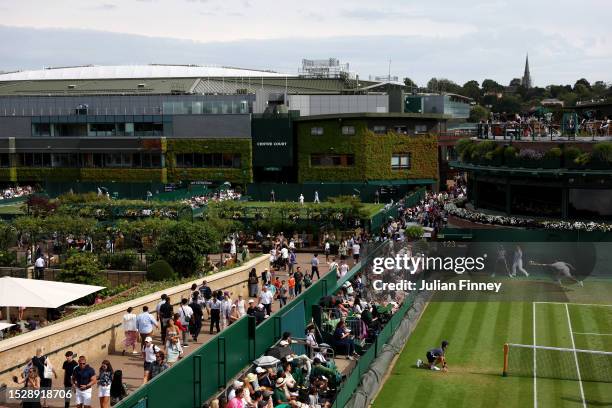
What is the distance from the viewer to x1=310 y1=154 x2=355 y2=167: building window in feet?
251

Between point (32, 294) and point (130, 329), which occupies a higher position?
point (32, 294)

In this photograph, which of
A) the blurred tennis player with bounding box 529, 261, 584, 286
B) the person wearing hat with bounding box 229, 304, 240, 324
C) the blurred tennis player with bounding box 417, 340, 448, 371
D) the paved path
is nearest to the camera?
the paved path

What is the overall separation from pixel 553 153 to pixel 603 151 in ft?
8.42

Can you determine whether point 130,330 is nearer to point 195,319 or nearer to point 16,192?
point 195,319

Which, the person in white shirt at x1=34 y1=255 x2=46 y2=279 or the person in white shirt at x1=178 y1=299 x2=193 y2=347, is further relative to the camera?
the person in white shirt at x1=34 y1=255 x2=46 y2=279

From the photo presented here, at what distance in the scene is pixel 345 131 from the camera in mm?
76250

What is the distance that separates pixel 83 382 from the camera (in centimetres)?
1822

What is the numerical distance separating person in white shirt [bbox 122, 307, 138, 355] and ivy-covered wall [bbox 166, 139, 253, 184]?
54852 millimetres

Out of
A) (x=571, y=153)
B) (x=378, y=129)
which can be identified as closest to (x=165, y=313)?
(x=571, y=153)

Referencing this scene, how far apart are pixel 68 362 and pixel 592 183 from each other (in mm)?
29833

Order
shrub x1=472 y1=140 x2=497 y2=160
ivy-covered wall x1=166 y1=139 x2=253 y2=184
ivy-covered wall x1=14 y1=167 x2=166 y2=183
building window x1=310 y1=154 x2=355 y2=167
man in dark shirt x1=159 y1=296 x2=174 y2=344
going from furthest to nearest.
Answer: ivy-covered wall x1=14 y1=167 x2=166 y2=183, ivy-covered wall x1=166 y1=139 x2=253 y2=184, building window x1=310 y1=154 x2=355 y2=167, shrub x1=472 y1=140 x2=497 y2=160, man in dark shirt x1=159 y1=296 x2=174 y2=344

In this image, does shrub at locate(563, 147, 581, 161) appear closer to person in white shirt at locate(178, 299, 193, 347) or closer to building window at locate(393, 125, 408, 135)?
person in white shirt at locate(178, 299, 193, 347)

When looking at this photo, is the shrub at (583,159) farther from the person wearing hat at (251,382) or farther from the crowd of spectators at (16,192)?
the crowd of spectators at (16,192)

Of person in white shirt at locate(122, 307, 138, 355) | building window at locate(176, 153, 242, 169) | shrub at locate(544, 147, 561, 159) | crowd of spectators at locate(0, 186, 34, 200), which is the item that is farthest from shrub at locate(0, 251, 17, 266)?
building window at locate(176, 153, 242, 169)
